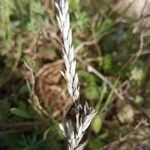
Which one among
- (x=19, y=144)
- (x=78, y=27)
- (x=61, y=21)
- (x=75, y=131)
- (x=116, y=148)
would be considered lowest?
(x=116, y=148)

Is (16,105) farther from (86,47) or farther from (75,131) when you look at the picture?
(75,131)

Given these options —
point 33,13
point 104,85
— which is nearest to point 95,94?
point 104,85

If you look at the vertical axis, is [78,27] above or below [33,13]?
below

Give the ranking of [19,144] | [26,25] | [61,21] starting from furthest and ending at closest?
[26,25] → [19,144] → [61,21]

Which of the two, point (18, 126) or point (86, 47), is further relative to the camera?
point (86, 47)

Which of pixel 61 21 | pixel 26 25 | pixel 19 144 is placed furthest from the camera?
pixel 26 25

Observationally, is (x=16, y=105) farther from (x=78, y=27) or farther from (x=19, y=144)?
(x=78, y=27)
